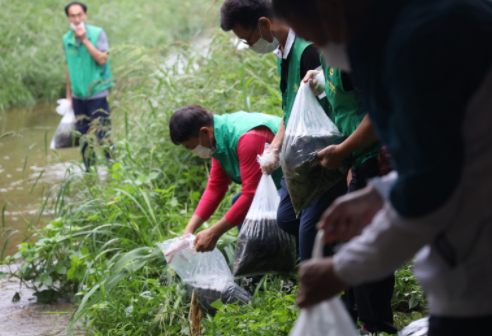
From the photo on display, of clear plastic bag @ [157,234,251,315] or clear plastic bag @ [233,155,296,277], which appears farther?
clear plastic bag @ [157,234,251,315]

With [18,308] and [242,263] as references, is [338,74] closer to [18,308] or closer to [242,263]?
[242,263]

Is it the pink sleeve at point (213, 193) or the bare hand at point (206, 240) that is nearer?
the bare hand at point (206, 240)

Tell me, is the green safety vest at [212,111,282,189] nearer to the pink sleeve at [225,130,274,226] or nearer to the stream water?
the pink sleeve at [225,130,274,226]

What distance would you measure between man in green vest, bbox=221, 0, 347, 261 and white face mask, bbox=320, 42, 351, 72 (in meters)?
1.09

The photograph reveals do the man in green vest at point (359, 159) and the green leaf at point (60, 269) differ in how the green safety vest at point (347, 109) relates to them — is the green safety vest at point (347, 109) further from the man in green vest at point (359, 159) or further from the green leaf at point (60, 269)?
the green leaf at point (60, 269)

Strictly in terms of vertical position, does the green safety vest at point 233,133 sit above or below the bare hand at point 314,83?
below

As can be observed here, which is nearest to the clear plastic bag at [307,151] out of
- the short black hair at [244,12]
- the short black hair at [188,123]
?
the short black hair at [244,12]

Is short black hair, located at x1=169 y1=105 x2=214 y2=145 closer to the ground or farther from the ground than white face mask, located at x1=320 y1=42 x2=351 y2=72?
closer to the ground

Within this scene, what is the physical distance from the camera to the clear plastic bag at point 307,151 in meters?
1.96

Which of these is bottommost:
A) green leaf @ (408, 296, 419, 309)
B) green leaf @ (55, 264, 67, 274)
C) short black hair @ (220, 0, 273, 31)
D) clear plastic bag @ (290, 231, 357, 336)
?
green leaf @ (55, 264, 67, 274)

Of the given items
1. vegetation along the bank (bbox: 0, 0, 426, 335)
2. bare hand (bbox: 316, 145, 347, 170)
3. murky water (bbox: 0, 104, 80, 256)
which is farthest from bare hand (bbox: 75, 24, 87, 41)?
bare hand (bbox: 316, 145, 347, 170)

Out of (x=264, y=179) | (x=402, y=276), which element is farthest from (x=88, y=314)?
(x=402, y=276)

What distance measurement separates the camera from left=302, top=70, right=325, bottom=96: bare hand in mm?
2084

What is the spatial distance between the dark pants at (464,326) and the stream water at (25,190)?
2.11 meters
